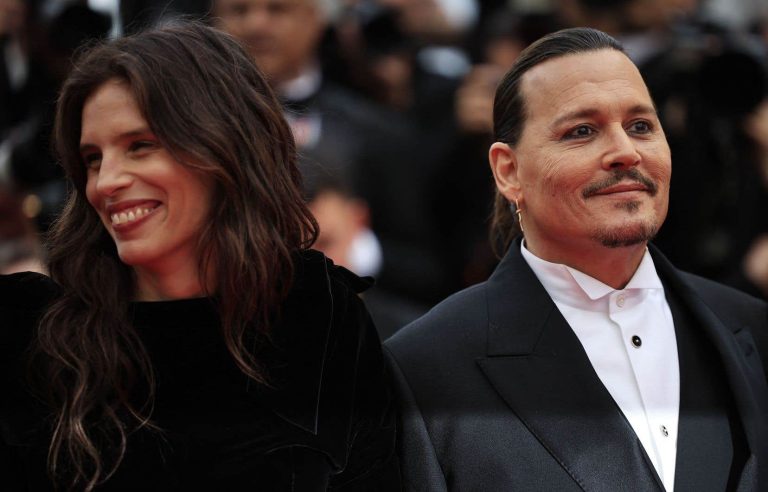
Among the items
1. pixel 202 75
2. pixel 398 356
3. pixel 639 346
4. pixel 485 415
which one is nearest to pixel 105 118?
pixel 202 75

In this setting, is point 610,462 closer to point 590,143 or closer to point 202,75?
point 590,143

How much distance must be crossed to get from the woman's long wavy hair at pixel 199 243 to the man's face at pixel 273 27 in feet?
4.71

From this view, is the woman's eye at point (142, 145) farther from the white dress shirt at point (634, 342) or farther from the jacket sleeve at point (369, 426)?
the white dress shirt at point (634, 342)

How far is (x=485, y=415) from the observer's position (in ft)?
9.70

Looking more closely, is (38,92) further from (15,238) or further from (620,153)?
(620,153)

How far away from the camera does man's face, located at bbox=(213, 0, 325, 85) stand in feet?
14.4

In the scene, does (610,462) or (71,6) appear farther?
(71,6)

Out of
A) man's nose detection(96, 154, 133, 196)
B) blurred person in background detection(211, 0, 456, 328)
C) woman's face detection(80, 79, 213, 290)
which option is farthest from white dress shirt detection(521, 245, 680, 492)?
blurred person in background detection(211, 0, 456, 328)

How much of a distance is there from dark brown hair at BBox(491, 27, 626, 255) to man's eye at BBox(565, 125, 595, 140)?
141mm

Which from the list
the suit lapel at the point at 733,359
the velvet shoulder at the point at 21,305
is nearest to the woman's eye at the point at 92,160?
the velvet shoulder at the point at 21,305

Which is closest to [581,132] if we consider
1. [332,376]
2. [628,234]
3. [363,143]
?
Result: [628,234]

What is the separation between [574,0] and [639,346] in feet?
4.15

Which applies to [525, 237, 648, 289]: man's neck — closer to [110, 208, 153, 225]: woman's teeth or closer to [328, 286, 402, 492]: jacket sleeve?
[328, 286, 402, 492]: jacket sleeve

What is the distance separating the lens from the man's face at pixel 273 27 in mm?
4398
